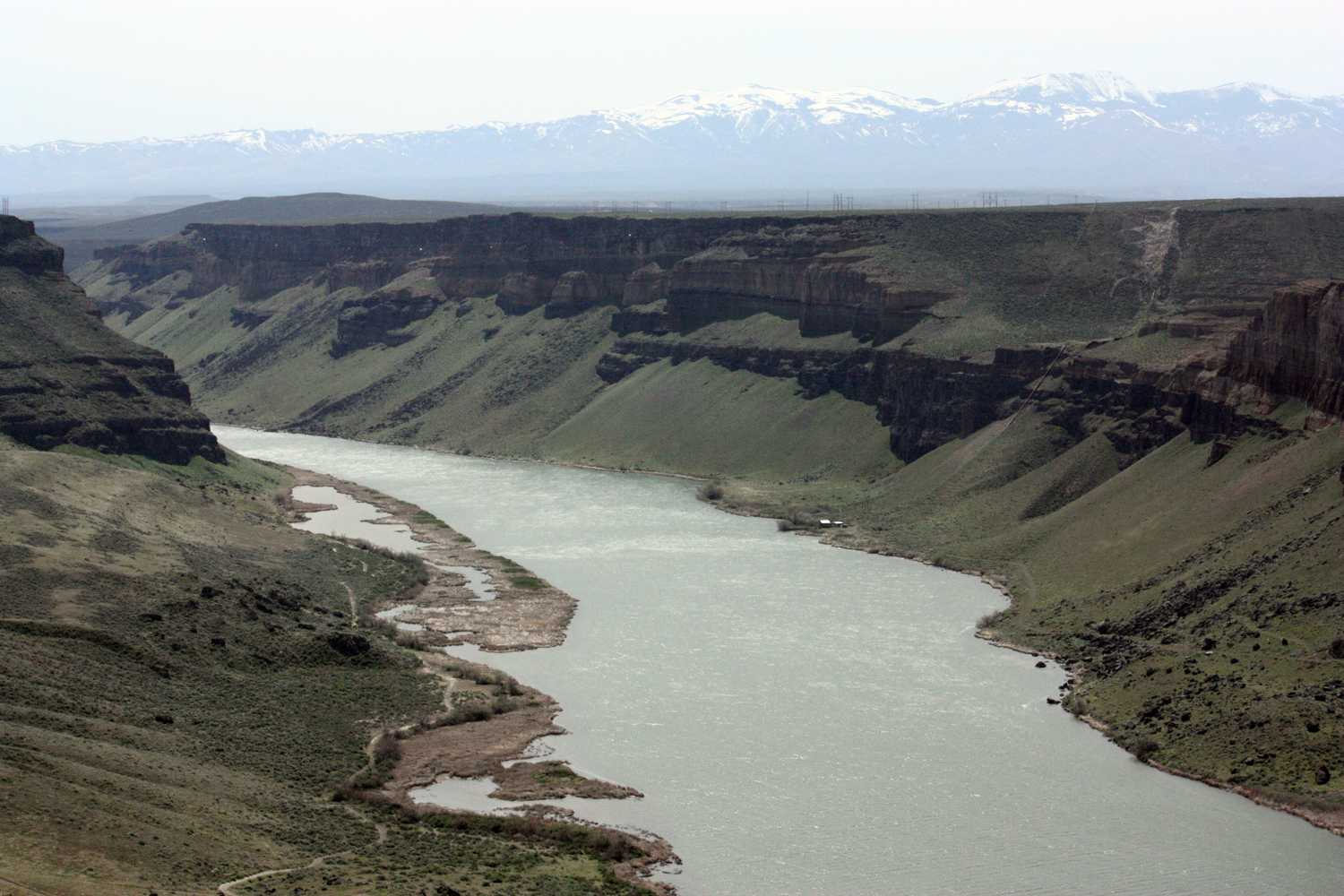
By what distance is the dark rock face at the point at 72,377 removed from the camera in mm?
104750

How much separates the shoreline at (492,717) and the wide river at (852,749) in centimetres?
115

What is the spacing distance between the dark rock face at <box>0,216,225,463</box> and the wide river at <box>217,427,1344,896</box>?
29.9 meters

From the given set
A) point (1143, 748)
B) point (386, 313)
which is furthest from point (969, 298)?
point (386, 313)

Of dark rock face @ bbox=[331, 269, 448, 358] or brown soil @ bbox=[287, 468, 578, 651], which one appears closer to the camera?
brown soil @ bbox=[287, 468, 578, 651]

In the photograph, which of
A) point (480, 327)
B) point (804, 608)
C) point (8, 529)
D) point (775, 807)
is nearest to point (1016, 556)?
point (804, 608)

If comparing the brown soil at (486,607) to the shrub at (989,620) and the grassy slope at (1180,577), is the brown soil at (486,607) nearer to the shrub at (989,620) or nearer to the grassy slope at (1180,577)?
the shrub at (989,620)

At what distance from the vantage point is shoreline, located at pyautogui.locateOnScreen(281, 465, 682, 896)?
186 ft

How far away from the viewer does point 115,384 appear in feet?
368

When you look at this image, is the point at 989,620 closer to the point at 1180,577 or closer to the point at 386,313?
the point at 1180,577

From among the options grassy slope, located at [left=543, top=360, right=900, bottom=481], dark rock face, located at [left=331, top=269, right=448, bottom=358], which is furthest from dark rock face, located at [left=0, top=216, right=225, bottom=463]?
dark rock face, located at [left=331, top=269, right=448, bottom=358]

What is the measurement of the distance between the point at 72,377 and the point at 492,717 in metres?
55.5

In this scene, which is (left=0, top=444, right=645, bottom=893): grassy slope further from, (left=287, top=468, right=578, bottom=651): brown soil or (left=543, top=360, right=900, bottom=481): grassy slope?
Answer: (left=543, top=360, right=900, bottom=481): grassy slope

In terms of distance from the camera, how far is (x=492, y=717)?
66.6 meters

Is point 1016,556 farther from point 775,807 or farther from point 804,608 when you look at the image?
point 775,807
